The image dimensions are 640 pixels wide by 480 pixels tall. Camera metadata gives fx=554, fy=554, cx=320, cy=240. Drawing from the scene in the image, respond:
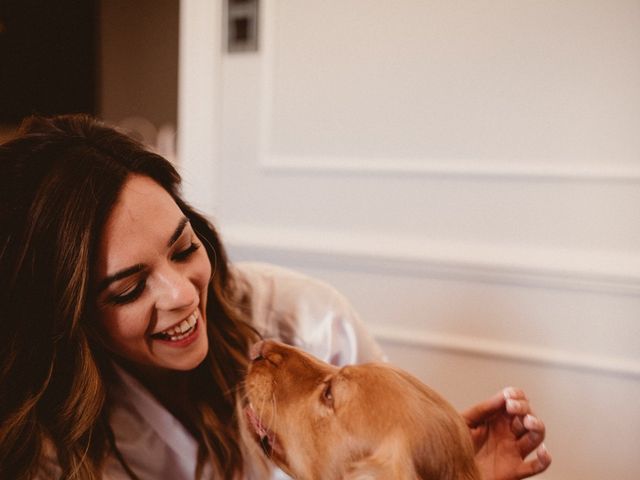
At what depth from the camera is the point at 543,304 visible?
1.46m

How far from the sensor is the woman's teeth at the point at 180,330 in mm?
1006

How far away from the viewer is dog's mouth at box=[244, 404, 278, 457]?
0.98 meters

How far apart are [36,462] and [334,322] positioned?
0.67 metres

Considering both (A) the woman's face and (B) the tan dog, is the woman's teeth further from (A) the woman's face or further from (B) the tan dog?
(B) the tan dog

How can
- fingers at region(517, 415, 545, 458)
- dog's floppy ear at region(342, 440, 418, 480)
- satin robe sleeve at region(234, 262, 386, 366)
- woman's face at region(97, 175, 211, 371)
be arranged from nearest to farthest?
1. dog's floppy ear at region(342, 440, 418, 480)
2. woman's face at region(97, 175, 211, 371)
3. fingers at region(517, 415, 545, 458)
4. satin robe sleeve at region(234, 262, 386, 366)

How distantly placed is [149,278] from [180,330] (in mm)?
122

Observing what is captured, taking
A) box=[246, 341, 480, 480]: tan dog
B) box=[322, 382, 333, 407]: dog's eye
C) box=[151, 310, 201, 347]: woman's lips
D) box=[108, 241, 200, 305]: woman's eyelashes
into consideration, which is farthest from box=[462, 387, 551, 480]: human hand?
box=[108, 241, 200, 305]: woman's eyelashes

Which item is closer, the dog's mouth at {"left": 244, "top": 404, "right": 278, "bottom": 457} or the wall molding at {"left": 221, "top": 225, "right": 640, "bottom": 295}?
the dog's mouth at {"left": 244, "top": 404, "right": 278, "bottom": 457}

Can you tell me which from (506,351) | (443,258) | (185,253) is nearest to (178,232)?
(185,253)

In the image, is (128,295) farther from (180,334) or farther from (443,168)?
(443,168)

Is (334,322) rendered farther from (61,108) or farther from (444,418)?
(61,108)

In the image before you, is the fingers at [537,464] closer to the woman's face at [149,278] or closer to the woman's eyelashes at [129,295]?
the woman's face at [149,278]

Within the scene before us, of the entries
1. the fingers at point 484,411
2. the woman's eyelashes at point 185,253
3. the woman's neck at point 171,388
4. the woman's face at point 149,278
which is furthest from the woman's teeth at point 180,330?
the fingers at point 484,411

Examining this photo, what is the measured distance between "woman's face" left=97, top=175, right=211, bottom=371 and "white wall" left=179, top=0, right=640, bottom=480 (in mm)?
732
